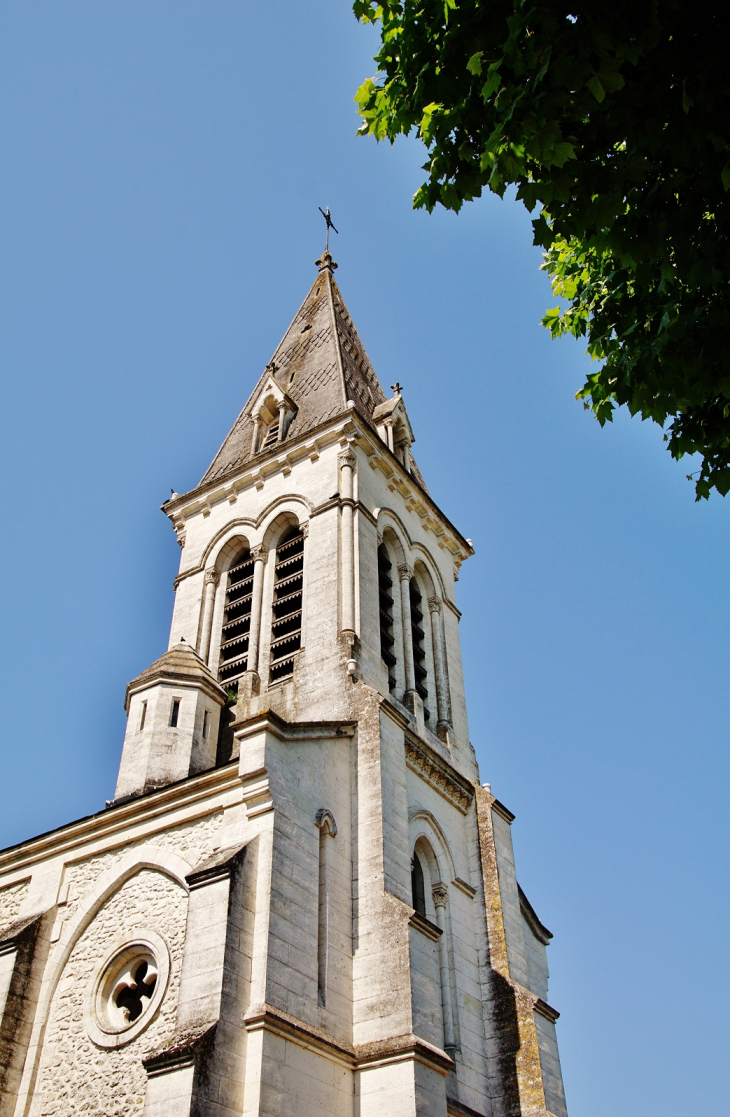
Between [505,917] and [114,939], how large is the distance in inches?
278

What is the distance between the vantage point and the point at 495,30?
695 centimetres

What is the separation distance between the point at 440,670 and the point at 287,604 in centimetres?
381

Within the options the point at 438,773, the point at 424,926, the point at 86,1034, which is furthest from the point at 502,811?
the point at 86,1034

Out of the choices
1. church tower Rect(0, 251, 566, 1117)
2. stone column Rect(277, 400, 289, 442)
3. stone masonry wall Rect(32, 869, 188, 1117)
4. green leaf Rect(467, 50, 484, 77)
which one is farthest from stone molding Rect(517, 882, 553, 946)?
→ green leaf Rect(467, 50, 484, 77)

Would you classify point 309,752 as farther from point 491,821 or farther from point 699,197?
point 699,197

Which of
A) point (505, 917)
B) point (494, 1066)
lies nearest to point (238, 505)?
point (505, 917)

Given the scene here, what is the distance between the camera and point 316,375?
2642 cm

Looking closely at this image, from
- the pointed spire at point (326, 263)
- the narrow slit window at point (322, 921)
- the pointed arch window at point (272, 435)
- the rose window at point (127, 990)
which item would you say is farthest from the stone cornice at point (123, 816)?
the pointed spire at point (326, 263)

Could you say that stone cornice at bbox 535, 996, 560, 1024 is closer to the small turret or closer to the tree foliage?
the small turret

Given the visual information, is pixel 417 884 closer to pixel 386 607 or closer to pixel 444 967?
pixel 444 967

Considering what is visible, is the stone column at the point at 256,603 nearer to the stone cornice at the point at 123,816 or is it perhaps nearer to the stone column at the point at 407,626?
the stone column at the point at 407,626

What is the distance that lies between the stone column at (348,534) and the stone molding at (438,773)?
2469 mm

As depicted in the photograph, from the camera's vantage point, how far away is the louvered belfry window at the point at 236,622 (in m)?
20.7

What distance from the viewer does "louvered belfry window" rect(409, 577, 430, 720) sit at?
2138 cm
